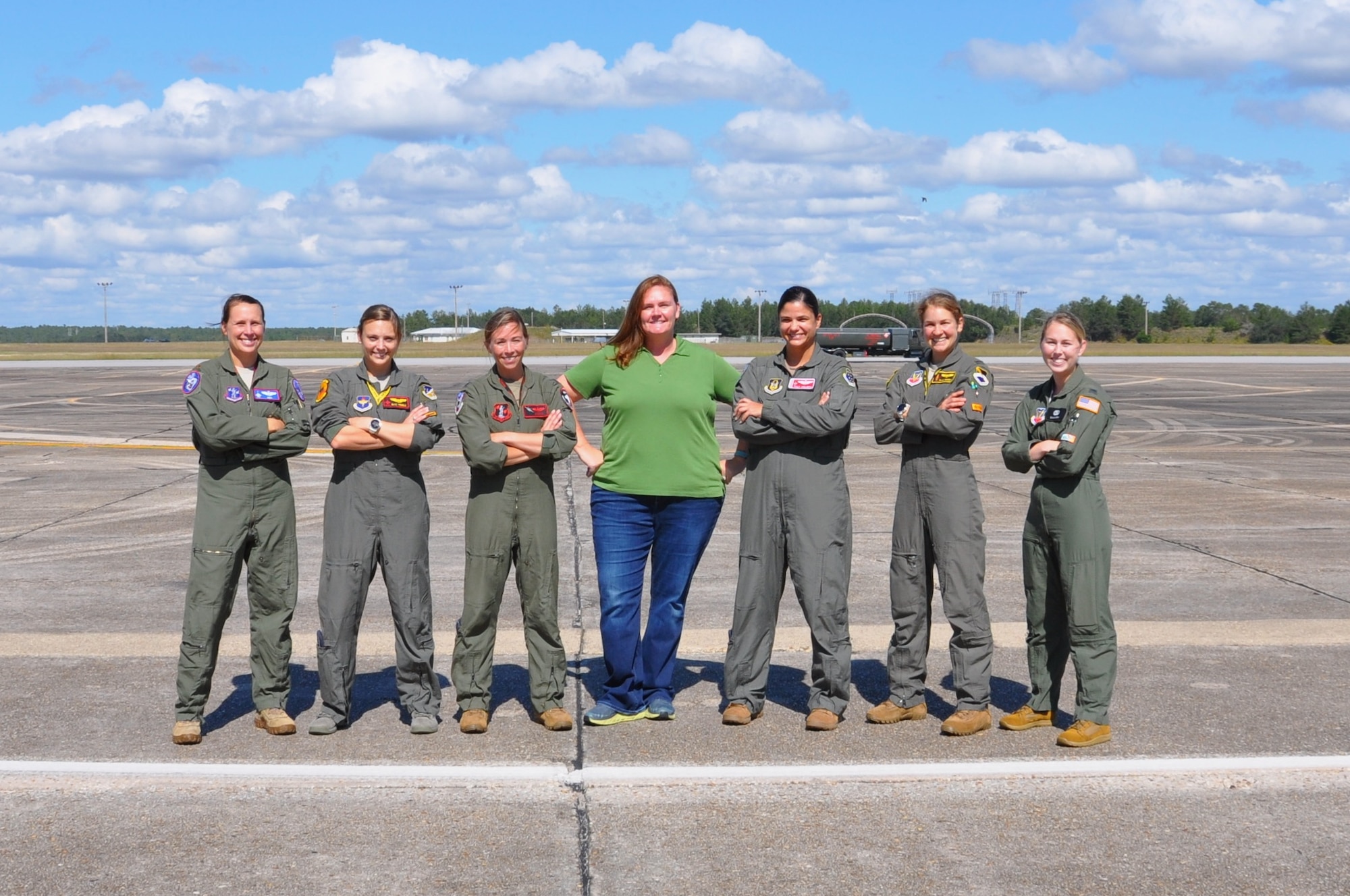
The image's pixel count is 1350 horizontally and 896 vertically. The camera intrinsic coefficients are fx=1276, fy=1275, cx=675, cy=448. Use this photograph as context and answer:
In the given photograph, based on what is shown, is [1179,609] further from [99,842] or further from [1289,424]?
[1289,424]

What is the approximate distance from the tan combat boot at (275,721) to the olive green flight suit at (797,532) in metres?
2.04

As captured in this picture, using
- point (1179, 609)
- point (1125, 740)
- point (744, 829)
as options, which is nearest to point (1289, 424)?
point (1179, 609)

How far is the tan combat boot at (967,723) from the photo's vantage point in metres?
5.82

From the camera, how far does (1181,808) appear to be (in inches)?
192

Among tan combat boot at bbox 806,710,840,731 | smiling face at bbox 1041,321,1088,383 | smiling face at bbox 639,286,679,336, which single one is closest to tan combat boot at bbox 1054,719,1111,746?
tan combat boot at bbox 806,710,840,731

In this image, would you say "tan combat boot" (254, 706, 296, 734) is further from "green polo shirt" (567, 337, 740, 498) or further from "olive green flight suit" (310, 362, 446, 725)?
"green polo shirt" (567, 337, 740, 498)

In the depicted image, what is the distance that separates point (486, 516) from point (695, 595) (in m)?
3.45

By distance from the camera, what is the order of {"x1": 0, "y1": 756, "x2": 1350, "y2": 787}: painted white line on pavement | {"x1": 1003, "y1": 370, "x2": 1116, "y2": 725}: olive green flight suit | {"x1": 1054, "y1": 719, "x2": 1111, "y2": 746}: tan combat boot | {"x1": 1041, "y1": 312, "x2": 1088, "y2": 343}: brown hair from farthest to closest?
{"x1": 1041, "y1": 312, "x2": 1088, "y2": 343}: brown hair < {"x1": 1003, "y1": 370, "x2": 1116, "y2": 725}: olive green flight suit < {"x1": 1054, "y1": 719, "x2": 1111, "y2": 746}: tan combat boot < {"x1": 0, "y1": 756, "x2": 1350, "y2": 787}: painted white line on pavement

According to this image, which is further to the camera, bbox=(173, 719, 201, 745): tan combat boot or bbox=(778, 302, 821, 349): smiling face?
bbox=(778, 302, 821, 349): smiling face

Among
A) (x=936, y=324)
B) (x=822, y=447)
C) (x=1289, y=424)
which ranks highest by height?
(x=936, y=324)

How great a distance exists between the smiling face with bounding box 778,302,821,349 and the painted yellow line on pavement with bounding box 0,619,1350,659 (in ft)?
7.39

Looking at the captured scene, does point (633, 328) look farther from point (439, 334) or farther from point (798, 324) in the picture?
point (439, 334)

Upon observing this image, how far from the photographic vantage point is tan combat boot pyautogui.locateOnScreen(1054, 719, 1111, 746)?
563 centimetres

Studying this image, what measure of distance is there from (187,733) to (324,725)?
587mm
